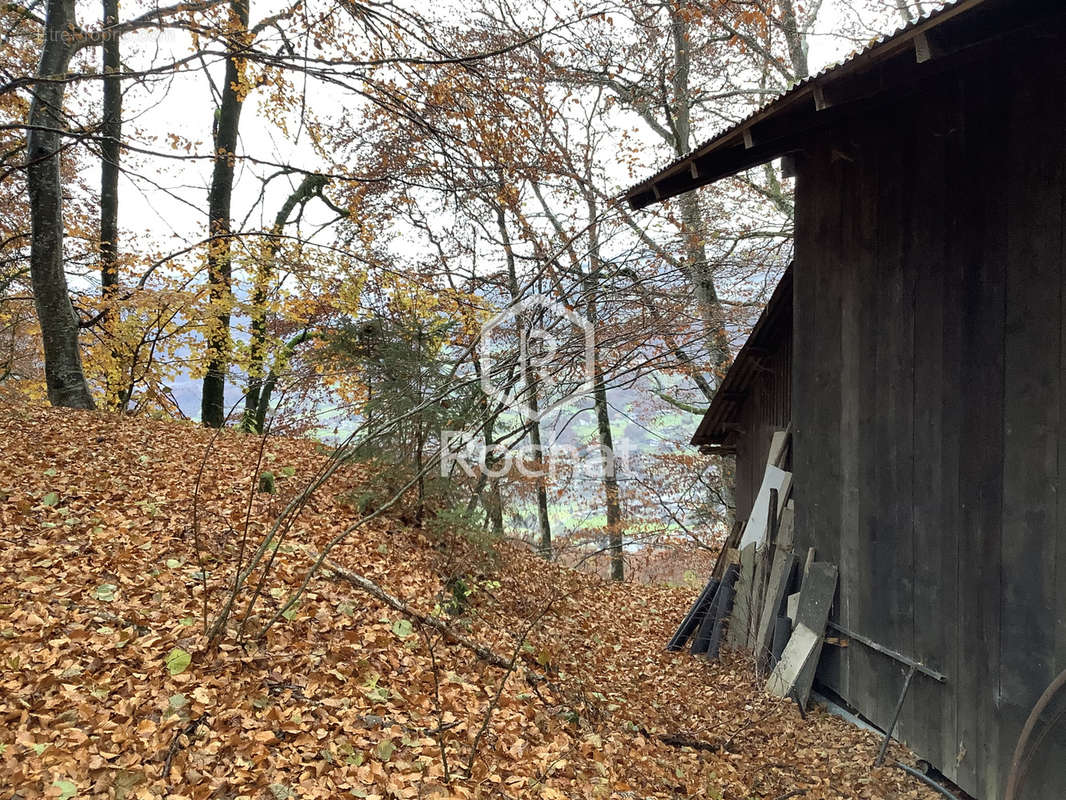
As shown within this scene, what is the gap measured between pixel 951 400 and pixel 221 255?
1160 centimetres

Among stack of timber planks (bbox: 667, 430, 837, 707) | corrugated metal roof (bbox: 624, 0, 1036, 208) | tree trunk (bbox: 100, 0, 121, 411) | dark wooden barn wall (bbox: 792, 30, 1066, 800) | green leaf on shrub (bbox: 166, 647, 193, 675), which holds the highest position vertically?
tree trunk (bbox: 100, 0, 121, 411)

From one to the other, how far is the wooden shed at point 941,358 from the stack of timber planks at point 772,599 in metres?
0.22

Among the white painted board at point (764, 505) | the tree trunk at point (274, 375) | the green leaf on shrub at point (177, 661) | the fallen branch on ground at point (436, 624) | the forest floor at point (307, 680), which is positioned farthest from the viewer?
the tree trunk at point (274, 375)

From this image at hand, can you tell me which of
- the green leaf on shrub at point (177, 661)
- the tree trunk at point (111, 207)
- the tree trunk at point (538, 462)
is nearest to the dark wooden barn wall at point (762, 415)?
the tree trunk at point (538, 462)

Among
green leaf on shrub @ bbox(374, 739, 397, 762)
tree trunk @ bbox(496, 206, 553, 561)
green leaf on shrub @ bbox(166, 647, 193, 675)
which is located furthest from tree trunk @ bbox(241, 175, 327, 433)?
green leaf on shrub @ bbox(374, 739, 397, 762)

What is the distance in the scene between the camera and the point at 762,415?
8992 millimetres

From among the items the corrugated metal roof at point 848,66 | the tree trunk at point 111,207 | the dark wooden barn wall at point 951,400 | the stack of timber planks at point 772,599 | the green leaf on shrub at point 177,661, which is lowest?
the stack of timber planks at point 772,599

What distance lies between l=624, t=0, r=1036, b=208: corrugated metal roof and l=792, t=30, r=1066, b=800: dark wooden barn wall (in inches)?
36.7

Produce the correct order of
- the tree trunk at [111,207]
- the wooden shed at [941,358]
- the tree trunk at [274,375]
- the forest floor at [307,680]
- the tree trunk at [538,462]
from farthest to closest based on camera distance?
1. the tree trunk at [538,462]
2. the tree trunk at [274,375]
3. the tree trunk at [111,207]
4. the wooden shed at [941,358]
5. the forest floor at [307,680]

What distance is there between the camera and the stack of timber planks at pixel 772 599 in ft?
18.9

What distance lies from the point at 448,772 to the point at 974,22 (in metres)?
4.93

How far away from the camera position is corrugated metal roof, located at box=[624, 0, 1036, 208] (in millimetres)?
2990

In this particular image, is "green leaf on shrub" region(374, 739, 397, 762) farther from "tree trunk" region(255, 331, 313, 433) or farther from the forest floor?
"tree trunk" region(255, 331, 313, 433)

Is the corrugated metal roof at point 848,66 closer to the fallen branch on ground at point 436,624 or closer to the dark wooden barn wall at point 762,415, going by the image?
the dark wooden barn wall at point 762,415
